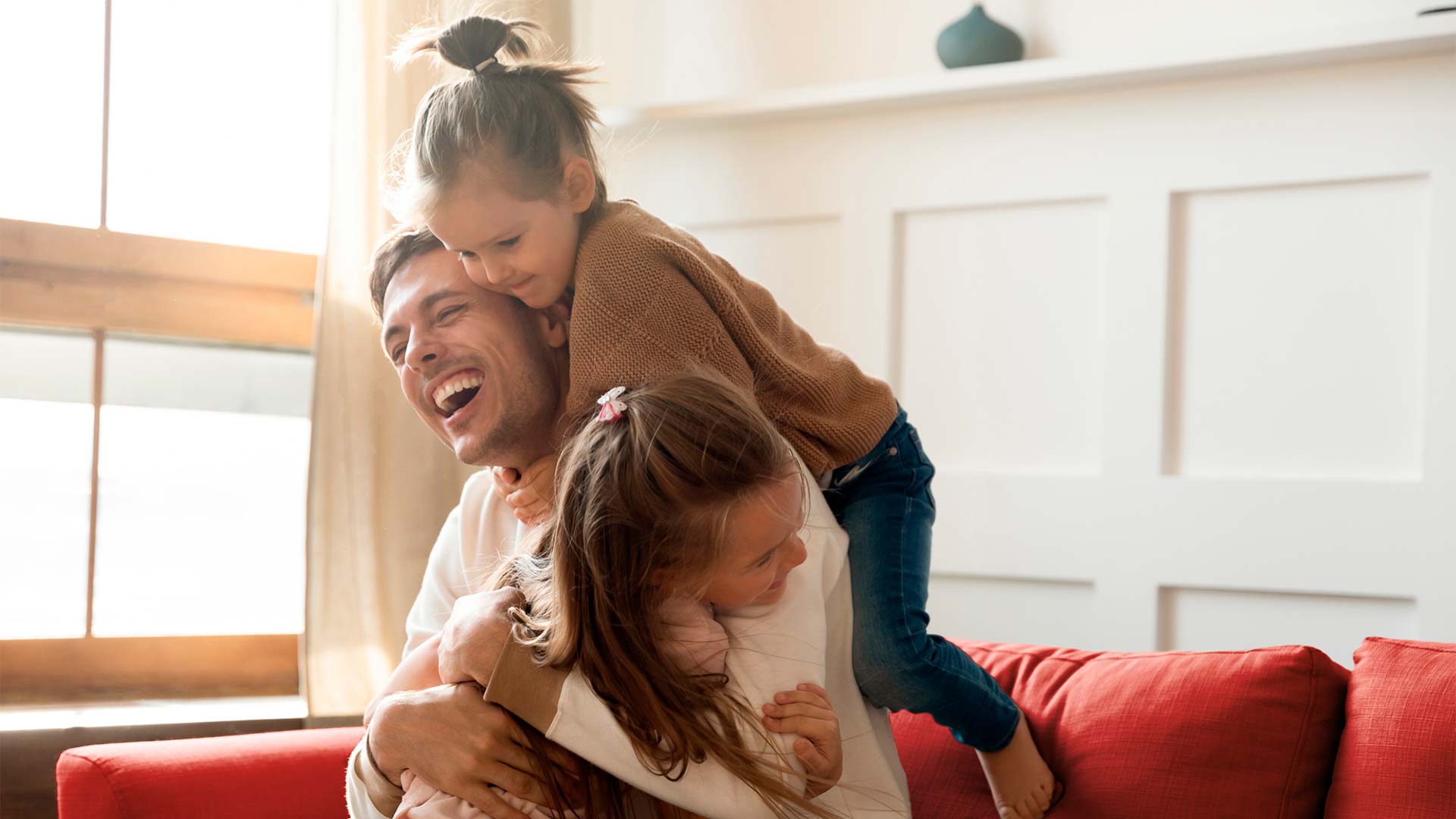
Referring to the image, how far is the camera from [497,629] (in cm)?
140

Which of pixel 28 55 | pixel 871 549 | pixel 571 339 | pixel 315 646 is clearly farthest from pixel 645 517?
pixel 28 55

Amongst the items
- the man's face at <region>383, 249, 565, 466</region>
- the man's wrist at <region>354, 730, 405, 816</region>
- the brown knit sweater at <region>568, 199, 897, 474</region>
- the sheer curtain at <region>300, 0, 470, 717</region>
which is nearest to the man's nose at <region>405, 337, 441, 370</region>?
the man's face at <region>383, 249, 565, 466</region>

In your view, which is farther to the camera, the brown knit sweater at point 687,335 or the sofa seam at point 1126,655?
the sofa seam at point 1126,655

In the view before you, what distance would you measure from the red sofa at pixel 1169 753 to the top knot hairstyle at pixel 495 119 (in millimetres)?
782

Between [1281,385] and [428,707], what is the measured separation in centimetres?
166

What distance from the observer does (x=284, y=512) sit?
278 centimetres

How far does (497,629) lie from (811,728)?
352 millimetres

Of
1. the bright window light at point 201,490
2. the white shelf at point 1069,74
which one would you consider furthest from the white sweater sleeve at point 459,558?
the white shelf at point 1069,74

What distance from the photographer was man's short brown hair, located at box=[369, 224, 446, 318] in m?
1.71

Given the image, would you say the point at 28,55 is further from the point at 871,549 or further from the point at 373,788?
the point at 871,549

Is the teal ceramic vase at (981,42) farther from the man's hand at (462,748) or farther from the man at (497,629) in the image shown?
the man's hand at (462,748)

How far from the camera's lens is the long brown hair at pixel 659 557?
1.29 meters

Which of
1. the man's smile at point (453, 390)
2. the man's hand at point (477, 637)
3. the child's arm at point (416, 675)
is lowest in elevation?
the child's arm at point (416, 675)

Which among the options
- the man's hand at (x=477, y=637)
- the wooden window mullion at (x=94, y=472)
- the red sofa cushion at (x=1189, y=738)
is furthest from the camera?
the wooden window mullion at (x=94, y=472)
